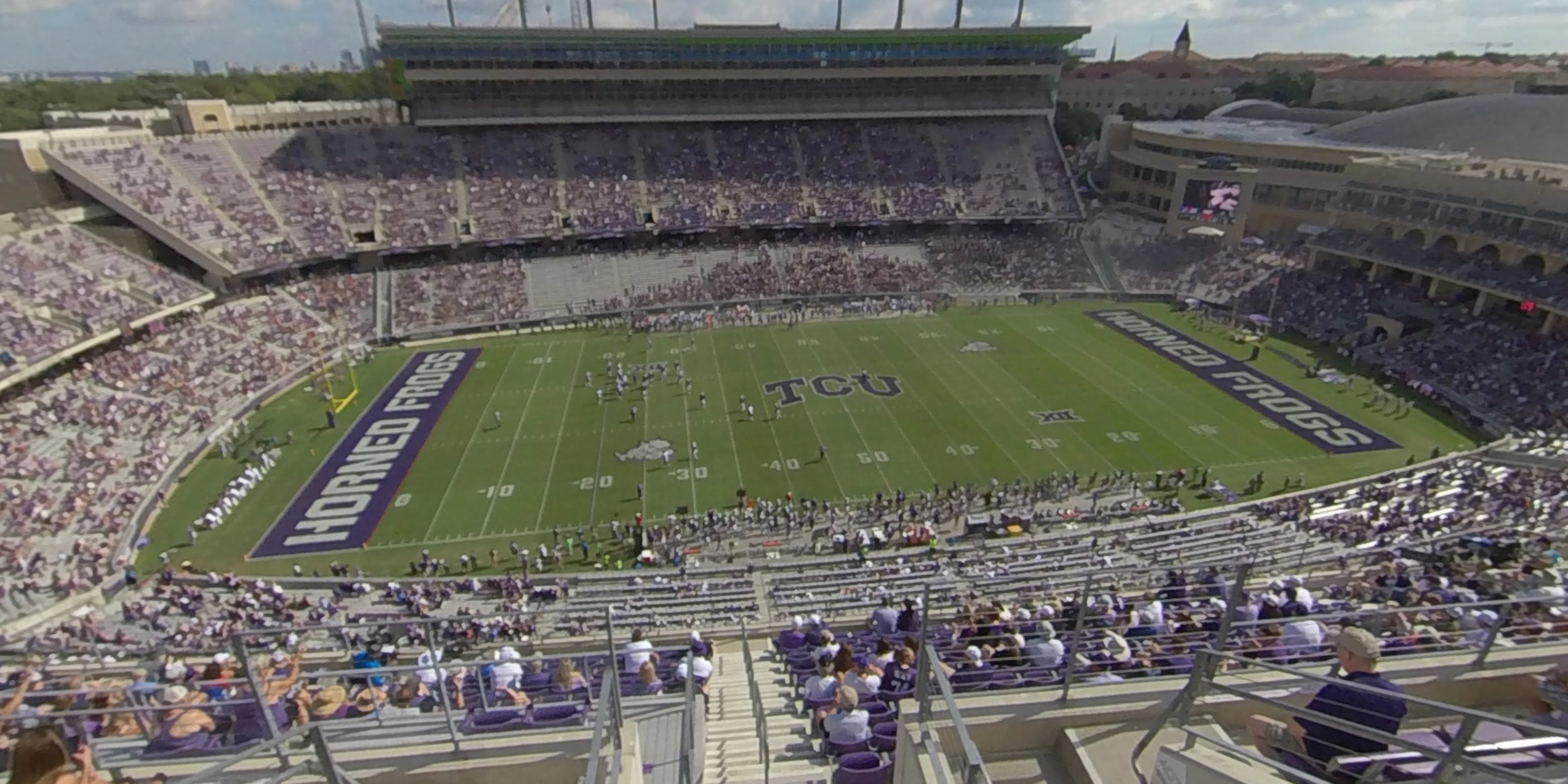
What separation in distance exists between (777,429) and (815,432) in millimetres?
1453

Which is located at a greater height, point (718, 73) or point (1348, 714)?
point (718, 73)

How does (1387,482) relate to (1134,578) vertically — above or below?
below

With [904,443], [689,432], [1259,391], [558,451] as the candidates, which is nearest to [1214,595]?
[904,443]

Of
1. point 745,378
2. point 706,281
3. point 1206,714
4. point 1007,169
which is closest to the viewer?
point 1206,714

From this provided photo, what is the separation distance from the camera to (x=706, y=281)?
149 feet

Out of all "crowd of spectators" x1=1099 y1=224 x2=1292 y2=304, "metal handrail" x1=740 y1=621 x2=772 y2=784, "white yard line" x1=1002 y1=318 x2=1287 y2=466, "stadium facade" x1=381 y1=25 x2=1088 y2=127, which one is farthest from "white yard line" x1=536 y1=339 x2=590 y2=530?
"crowd of spectators" x1=1099 y1=224 x2=1292 y2=304

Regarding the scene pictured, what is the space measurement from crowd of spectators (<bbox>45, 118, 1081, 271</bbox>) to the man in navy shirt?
45478 millimetres

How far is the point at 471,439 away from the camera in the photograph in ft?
94.4

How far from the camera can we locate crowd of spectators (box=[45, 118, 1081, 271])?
40.7m

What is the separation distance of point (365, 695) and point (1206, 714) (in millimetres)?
7240

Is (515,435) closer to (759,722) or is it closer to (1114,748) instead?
(759,722)

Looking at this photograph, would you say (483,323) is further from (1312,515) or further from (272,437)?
(1312,515)

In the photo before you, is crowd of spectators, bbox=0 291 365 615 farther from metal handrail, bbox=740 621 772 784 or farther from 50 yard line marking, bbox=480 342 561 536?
metal handrail, bbox=740 621 772 784

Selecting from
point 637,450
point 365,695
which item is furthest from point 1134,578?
point 637,450
